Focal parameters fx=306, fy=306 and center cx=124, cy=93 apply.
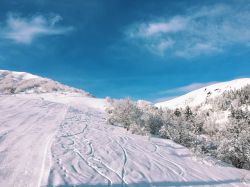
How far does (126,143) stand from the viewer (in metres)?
11.8

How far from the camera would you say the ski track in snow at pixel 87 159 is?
6797 millimetres

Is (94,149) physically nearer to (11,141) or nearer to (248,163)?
Result: (11,141)

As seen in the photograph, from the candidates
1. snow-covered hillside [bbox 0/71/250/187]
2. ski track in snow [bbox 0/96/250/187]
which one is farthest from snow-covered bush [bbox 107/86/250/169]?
ski track in snow [bbox 0/96/250/187]

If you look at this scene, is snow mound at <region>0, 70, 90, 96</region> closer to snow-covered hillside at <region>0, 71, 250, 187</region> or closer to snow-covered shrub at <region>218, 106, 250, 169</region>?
snow-covered shrub at <region>218, 106, 250, 169</region>

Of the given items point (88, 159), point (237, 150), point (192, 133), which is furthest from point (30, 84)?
point (88, 159)

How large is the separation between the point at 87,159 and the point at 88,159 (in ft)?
0.11

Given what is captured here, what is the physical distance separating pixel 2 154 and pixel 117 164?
3.08 m

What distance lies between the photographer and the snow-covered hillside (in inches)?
268

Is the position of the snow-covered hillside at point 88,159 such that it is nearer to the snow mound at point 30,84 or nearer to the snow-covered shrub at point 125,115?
the snow-covered shrub at point 125,115

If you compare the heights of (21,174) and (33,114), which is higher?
(33,114)

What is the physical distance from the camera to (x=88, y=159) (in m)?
8.45

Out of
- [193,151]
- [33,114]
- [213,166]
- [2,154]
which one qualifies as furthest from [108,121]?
[2,154]

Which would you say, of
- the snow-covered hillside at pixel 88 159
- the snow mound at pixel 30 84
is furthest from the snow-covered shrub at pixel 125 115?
the snow mound at pixel 30 84

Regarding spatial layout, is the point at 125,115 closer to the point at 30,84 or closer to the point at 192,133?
the point at 192,133
